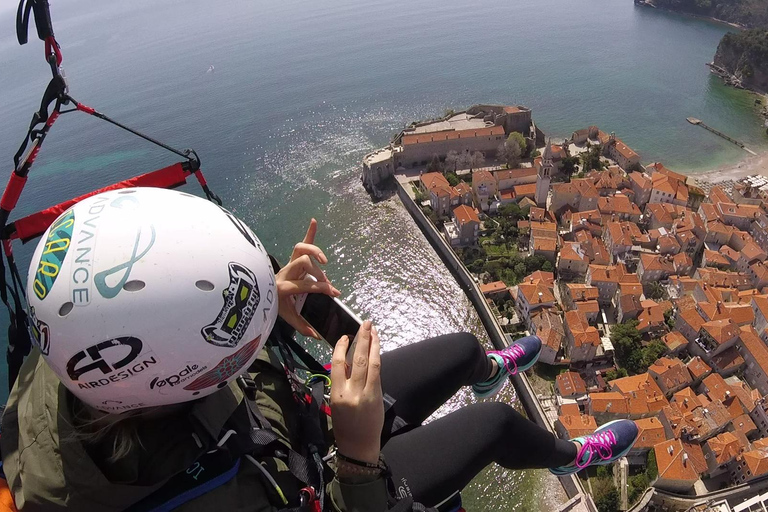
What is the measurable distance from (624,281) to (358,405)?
13.6m

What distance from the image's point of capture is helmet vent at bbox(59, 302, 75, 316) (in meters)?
1.53

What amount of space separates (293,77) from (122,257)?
108ft

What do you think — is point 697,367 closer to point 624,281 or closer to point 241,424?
point 624,281

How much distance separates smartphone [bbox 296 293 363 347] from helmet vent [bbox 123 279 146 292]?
0.99 metres

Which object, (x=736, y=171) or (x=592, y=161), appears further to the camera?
(x=736, y=171)

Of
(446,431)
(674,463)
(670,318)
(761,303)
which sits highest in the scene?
(446,431)

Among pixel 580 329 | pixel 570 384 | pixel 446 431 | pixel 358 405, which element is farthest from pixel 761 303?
pixel 358 405

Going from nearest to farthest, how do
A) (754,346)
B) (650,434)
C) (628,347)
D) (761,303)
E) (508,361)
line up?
(508,361) < (650,434) < (754,346) < (628,347) < (761,303)

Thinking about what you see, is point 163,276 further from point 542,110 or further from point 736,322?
point 542,110

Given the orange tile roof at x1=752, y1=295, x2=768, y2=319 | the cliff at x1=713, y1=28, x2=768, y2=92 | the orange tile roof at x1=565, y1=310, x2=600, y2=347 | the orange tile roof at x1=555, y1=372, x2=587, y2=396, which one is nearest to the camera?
the orange tile roof at x1=555, y1=372, x2=587, y2=396

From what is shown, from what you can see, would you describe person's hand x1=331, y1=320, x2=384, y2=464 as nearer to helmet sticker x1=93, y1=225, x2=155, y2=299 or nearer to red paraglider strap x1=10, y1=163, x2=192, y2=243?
helmet sticker x1=93, y1=225, x2=155, y2=299

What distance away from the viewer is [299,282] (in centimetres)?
235

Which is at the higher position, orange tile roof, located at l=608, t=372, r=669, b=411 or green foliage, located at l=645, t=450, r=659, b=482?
orange tile roof, located at l=608, t=372, r=669, b=411

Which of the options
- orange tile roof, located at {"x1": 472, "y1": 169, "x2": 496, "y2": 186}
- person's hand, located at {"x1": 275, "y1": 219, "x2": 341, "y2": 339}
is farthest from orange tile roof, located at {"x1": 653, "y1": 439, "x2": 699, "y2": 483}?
orange tile roof, located at {"x1": 472, "y1": 169, "x2": 496, "y2": 186}
